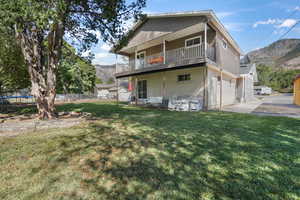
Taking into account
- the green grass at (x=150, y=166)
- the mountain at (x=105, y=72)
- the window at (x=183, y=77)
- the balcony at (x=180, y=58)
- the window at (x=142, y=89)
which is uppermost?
the mountain at (x=105, y=72)

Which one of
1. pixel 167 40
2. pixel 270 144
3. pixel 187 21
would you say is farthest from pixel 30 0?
pixel 167 40

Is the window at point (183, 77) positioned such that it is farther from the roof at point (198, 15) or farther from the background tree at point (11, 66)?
the background tree at point (11, 66)

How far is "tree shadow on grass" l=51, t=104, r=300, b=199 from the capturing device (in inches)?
71.7

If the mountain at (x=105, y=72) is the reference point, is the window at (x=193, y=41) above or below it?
below

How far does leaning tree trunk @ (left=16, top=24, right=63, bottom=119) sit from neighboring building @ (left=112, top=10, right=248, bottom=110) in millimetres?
3684

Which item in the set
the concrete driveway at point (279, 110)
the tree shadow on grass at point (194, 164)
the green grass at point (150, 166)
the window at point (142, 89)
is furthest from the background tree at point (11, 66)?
the concrete driveway at point (279, 110)

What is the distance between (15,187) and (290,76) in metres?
57.6

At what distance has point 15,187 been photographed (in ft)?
6.25

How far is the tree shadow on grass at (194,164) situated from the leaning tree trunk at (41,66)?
7.99 ft

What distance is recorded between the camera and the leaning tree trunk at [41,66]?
4.86 meters

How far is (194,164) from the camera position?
8.00 feet

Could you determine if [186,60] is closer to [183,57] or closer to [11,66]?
[183,57]

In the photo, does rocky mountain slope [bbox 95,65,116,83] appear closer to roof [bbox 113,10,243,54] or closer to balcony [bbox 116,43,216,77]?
roof [bbox 113,10,243,54]

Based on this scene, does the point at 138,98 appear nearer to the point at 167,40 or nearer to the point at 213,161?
the point at 167,40
